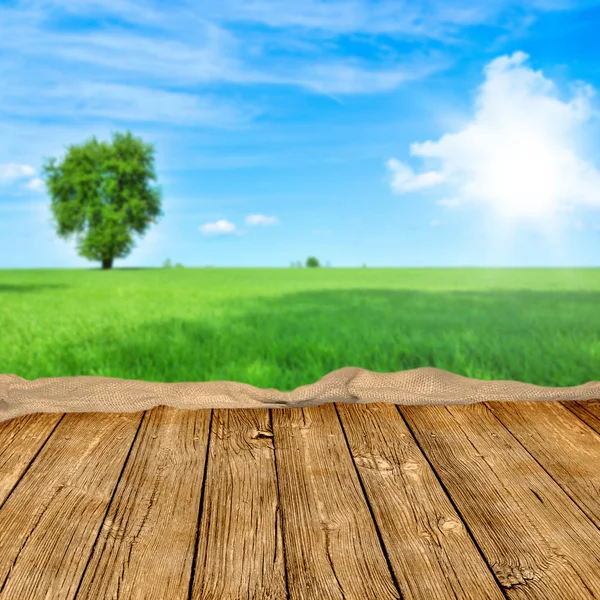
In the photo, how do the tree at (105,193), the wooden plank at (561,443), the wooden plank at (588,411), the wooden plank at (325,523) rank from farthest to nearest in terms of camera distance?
the tree at (105,193), the wooden plank at (588,411), the wooden plank at (561,443), the wooden plank at (325,523)

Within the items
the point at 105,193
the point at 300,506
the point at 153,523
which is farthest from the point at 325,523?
the point at 105,193

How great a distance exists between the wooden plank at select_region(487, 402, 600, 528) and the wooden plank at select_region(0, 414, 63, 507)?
128cm

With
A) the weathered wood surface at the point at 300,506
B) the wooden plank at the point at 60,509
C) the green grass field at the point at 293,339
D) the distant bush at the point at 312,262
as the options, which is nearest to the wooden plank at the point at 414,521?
the weathered wood surface at the point at 300,506

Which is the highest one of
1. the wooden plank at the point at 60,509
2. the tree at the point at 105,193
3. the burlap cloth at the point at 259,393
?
the tree at the point at 105,193

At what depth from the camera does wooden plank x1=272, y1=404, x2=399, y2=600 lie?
1.05m

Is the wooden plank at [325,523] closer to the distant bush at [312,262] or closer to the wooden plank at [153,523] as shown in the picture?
the wooden plank at [153,523]

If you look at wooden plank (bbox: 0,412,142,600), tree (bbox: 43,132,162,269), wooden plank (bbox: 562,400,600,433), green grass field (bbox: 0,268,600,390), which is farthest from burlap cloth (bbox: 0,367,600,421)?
tree (bbox: 43,132,162,269)

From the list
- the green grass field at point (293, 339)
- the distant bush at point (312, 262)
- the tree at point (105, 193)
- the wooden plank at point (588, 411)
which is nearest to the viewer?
the wooden plank at point (588, 411)

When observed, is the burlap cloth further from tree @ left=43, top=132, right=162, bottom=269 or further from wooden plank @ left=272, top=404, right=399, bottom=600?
tree @ left=43, top=132, right=162, bottom=269

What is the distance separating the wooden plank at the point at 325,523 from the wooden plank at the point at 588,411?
786 mm

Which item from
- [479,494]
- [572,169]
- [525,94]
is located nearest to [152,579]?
[479,494]

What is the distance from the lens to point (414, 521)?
4.16 feet

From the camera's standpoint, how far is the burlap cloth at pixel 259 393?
2.01 m

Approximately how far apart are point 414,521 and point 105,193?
1083 centimetres
